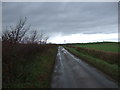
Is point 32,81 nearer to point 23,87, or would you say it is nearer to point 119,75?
point 23,87

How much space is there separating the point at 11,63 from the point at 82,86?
196 inches

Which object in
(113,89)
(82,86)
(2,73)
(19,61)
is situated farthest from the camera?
(19,61)

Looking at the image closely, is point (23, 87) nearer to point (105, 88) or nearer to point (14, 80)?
point (14, 80)

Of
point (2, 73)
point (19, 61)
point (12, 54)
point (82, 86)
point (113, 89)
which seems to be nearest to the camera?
point (113, 89)

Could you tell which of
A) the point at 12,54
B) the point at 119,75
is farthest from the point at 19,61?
the point at 119,75

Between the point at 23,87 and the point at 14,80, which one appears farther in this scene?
the point at 14,80

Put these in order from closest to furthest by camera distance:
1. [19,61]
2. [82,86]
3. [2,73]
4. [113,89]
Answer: [113,89] < [82,86] < [2,73] < [19,61]

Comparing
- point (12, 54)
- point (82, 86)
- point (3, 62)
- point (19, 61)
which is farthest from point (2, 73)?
point (82, 86)

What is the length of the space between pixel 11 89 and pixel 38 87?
4.83ft

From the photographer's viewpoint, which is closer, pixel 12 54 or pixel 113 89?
pixel 113 89

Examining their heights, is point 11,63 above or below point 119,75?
above

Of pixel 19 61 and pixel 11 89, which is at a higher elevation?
pixel 19 61

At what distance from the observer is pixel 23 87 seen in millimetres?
11562

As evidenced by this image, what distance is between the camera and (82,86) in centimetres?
1134
